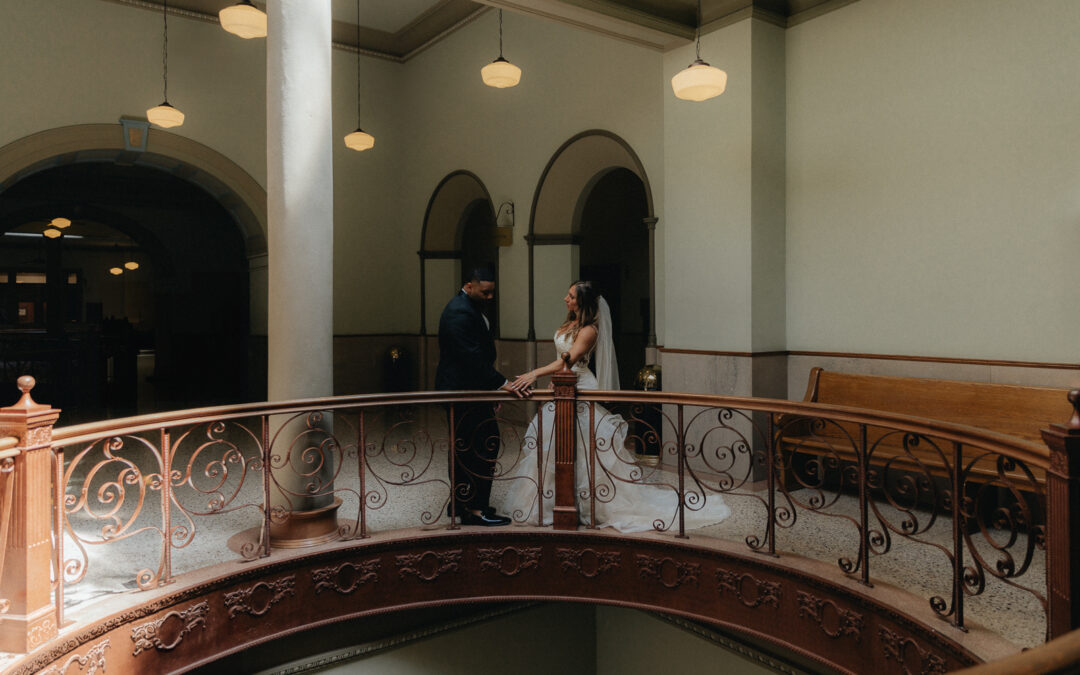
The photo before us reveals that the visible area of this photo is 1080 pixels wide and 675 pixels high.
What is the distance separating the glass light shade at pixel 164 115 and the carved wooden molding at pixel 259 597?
6.11 m

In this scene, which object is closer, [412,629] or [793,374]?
[412,629]

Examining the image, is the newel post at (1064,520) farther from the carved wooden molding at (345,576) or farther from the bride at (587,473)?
the carved wooden molding at (345,576)

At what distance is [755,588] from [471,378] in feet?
7.73

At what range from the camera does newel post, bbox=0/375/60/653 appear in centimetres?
302

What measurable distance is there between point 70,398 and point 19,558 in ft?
27.7

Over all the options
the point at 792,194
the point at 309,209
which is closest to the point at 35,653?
the point at 309,209

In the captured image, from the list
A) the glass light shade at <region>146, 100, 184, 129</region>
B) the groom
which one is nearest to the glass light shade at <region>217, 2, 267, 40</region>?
the glass light shade at <region>146, 100, 184, 129</region>

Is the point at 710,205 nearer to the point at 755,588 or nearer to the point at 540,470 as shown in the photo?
the point at 540,470

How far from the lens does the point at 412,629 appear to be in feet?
17.5

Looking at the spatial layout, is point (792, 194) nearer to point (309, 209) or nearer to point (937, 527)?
point (937, 527)

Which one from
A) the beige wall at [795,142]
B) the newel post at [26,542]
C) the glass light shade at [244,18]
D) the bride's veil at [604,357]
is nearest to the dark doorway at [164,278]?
the beige wall at [795,142]

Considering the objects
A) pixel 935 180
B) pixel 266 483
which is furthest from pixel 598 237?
pixel 266 483

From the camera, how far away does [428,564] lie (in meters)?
4.65

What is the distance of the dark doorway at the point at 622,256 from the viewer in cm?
1159
